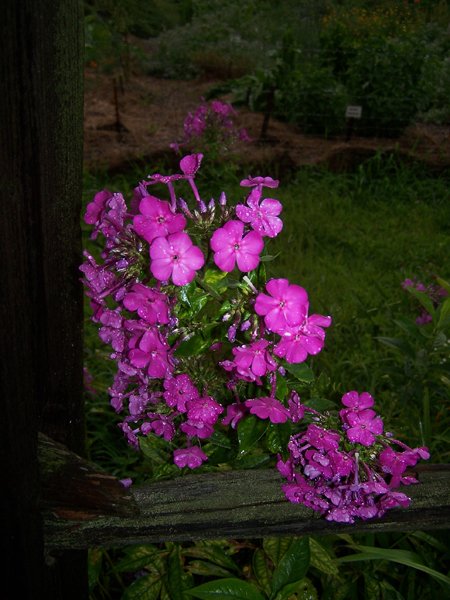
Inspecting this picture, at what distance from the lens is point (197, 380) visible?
3.84 ft

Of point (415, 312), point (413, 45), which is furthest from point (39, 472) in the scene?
point (413, 45)

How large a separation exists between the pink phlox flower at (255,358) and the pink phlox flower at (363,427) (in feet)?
0.89

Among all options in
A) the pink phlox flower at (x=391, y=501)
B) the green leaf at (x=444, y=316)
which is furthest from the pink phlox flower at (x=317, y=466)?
the green leaf at (x=444, y=316)

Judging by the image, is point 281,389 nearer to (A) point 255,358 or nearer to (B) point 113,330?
(A) point 255,358

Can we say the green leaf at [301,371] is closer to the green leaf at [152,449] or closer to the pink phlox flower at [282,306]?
the pink phlox flower at [282,306]

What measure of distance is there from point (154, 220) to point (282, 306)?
24 cm

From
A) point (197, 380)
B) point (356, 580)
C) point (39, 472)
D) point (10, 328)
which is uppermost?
point (10, 328)

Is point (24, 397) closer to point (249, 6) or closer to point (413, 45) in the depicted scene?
point (413, 45)

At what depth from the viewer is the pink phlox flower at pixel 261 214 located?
38.3 inches

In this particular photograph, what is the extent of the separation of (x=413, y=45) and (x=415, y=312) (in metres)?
4.21

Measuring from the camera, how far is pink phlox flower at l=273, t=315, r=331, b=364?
0.95 meters

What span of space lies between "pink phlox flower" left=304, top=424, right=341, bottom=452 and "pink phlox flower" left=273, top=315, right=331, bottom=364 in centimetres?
25

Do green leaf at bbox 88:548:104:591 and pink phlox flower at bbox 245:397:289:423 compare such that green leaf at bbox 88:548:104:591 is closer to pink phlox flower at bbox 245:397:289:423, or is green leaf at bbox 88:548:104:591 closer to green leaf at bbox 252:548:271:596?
green leaf at bbox 252:548:271:596

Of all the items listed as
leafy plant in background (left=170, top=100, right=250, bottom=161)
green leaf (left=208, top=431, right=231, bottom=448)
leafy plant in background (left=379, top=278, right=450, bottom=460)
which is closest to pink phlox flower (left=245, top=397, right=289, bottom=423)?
green leaf (left=208, top=431, right=231, bottom=448)
